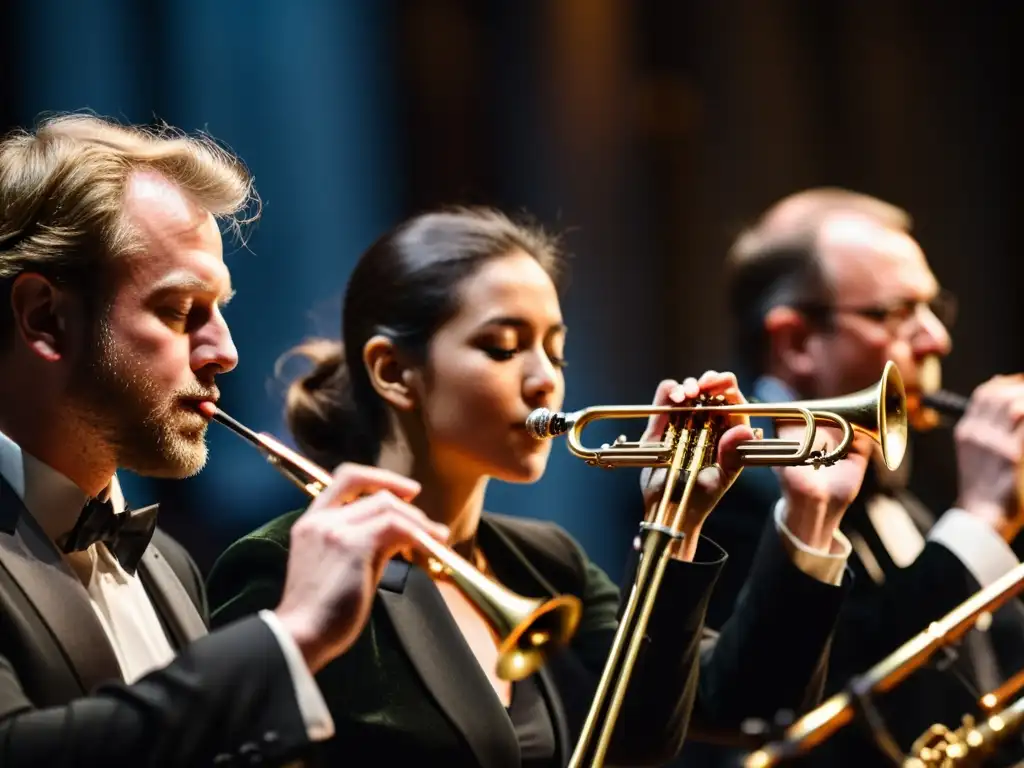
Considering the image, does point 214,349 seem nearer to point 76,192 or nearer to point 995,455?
point 76,192

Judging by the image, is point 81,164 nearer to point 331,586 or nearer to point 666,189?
point 331,586

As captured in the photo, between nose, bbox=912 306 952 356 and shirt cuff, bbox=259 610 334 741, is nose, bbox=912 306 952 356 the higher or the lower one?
the higher one

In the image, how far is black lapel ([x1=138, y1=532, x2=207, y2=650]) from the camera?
6.28ft

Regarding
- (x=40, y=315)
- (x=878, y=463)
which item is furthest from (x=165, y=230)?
(x=878, y=463)

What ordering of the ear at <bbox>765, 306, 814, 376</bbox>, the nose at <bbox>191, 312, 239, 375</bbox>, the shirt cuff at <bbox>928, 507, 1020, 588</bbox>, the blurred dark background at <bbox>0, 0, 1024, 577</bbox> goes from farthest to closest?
the blurred dark background at <bbox>0, 0, 1024, 577</bbox> → the ear at <bbox>765, 306, 814, 376</bbox> → the shirt cuff at <bbox>928, 507, 1020, 588</bbox> → the nose at <bbox>191, 312, 239, 375</bbox>

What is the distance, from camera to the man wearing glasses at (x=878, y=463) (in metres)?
2.60

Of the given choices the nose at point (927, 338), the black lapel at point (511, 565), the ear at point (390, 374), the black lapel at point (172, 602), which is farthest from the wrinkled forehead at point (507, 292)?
the nose at point (927, 338)

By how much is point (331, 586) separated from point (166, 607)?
440 millimetres

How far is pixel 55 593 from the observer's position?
5.60 feet

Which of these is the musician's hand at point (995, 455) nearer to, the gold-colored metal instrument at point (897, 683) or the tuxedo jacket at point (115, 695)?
the gold-colored metal instrument at point (897, 683)

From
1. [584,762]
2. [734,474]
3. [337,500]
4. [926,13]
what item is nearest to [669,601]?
[734,474]

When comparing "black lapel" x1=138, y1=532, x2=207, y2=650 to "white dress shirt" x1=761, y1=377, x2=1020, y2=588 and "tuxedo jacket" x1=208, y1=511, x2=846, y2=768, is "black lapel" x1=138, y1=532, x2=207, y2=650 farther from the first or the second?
"white dress shirt" x1=761, y1=377, x2=1020, y2=588

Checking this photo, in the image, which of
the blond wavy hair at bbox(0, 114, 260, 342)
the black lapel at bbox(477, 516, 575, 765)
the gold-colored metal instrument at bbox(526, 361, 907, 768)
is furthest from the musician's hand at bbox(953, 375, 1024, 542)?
the blond wavy hair at bbox(0, 114, 260, 342)

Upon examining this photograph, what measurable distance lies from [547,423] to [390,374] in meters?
0.40
